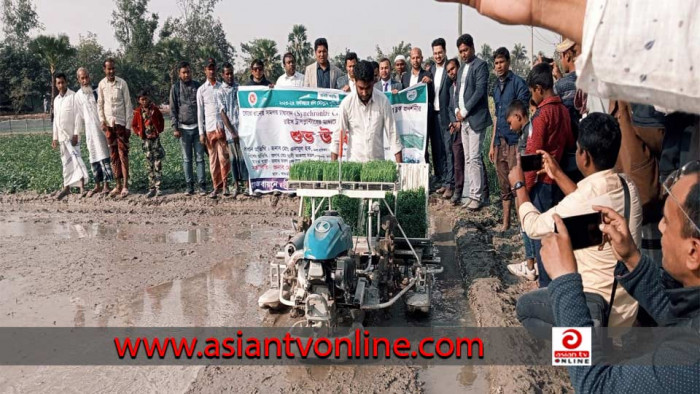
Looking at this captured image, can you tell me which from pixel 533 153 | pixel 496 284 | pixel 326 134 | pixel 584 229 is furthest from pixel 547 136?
pixel 326 134

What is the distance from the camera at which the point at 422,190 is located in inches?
262

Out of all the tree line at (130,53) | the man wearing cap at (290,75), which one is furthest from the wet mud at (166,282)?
the tree line at (130,53)

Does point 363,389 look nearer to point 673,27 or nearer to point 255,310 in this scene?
point 255,310

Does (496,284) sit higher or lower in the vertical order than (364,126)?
lower

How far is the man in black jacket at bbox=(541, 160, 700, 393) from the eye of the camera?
A: 1.84 metres

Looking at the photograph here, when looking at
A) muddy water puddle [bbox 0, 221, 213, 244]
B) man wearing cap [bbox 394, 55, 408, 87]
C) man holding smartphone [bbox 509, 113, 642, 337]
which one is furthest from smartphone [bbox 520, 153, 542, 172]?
man wearing cap [bbox 394, 55, 408, 87]

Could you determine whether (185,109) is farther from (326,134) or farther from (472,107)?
(472,107)

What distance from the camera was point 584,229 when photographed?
2471mm

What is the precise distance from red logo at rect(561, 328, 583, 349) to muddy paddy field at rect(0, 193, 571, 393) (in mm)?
1889

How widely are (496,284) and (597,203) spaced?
297 cm

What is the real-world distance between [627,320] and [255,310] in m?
3.55

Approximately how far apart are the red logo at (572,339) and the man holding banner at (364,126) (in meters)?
4.75

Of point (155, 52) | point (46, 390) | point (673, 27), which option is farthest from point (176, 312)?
point (155, 52)

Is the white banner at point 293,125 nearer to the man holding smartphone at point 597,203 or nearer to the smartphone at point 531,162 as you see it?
the smartphone at point 531,162
